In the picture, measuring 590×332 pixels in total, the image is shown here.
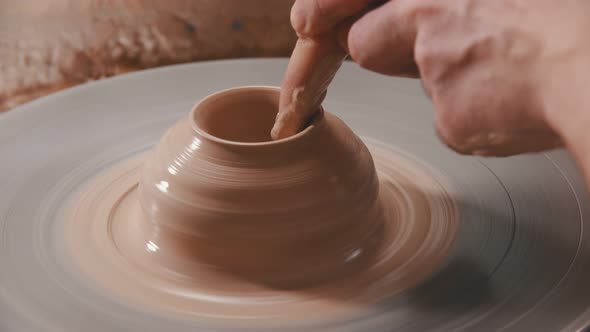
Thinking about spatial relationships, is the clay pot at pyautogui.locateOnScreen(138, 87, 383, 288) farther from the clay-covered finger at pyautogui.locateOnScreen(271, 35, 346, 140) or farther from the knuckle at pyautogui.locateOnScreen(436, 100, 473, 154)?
the knuckle at pyautogui.locateOnScreen(436, 100, 473, 154)

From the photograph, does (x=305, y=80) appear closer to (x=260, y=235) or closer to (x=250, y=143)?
(x=250, y=143)

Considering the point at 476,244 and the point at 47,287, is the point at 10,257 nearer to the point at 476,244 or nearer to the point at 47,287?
the point at 47,287

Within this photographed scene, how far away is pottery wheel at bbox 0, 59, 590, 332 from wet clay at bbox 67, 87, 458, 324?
0.03m

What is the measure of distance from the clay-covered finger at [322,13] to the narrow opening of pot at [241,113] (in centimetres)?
27

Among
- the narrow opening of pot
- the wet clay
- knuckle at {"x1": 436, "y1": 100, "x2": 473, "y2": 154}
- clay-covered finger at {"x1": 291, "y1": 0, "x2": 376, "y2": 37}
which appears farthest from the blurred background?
knuckle at {"x1": 436, "y1": 100, "x2": 473, "y2": 154}

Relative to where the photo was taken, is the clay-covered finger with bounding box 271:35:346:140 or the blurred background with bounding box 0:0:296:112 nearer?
the clay-covered finger with bounding box 271:35:346:140

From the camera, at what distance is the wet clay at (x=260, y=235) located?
3.66ft

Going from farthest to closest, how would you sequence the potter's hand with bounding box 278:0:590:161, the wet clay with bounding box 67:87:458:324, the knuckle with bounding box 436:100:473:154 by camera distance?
the wet clay with bounding box 67:87:458:324
the knuckle with bounding box 436:100:473:154
the potter's hand with bounding box 278:0:590:161

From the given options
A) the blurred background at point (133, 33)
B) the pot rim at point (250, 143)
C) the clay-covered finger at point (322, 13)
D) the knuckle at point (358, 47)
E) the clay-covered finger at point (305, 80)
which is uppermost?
the clay-covered finger at point (322, 13)

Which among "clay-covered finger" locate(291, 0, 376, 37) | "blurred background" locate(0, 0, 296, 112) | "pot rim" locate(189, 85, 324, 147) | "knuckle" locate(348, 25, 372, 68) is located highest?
"clay-covered finger" locate(291, 0, 376, 37)

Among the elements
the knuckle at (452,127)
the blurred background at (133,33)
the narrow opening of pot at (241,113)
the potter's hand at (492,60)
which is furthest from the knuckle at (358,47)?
the blurred background at (133,33)

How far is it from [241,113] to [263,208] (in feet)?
0.99

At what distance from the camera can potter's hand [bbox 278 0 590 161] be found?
2.63 feet

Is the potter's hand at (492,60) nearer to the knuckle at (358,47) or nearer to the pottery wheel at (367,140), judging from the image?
the knuckle at (358,47)
